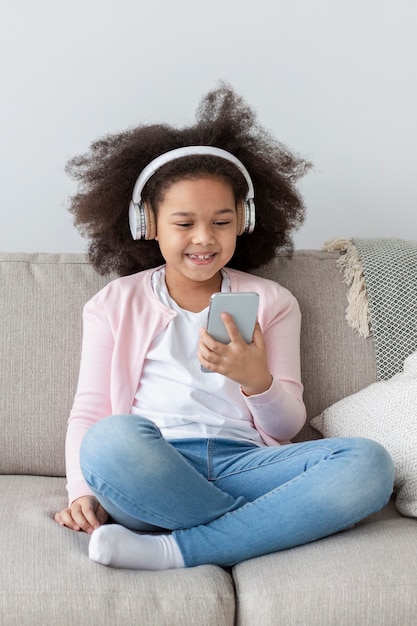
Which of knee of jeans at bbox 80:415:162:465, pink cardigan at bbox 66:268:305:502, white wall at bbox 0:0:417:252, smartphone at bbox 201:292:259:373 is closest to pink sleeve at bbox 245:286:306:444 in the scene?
pink cardigan at bbox 66:268:305:502

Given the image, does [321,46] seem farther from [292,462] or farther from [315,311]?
[292,462]

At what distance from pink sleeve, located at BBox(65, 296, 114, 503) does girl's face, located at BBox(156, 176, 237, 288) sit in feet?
0.63

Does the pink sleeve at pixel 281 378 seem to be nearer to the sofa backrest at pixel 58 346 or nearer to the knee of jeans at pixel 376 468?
the sofa backrest at pixel 58 346

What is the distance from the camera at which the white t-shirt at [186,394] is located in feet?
5.64

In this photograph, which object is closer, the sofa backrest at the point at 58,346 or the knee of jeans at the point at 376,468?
the knee of jeans at the point at 376,468

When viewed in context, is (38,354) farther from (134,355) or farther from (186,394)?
(186,394)

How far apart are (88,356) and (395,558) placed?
0.72 meters

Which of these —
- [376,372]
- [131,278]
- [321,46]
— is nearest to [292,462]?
[376,372]

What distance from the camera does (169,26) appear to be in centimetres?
222

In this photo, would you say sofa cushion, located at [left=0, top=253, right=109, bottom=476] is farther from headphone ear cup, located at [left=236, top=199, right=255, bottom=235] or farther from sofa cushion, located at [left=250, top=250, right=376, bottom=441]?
sofa cushion, located at [left=250, top=250, right=376, bottom=441]

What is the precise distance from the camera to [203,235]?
68.2 inches

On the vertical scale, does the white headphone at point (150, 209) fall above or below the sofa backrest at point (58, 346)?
above

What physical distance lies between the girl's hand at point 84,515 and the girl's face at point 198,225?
475 mm

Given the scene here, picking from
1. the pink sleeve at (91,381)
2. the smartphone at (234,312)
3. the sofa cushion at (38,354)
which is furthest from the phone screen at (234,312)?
the sofa cushion at (38,354)
